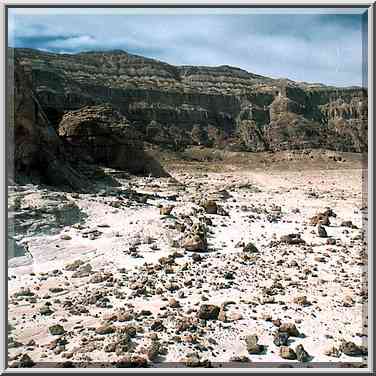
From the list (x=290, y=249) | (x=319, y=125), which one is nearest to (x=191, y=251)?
(x=290, y=249)

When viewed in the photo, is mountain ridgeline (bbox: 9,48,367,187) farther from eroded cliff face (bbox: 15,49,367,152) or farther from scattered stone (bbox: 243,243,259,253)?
scattered stone (bbox: 243,243,259,253)

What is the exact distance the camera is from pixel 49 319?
15.2 feet

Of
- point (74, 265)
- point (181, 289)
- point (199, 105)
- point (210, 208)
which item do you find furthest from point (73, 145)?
point (199, 105)

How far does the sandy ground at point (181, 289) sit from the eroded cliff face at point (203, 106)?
31384mm

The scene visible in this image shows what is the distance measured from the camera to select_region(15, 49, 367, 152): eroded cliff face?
4228cm

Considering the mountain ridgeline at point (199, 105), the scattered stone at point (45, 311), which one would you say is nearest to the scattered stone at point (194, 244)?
the scattered stone at point (45, 311)

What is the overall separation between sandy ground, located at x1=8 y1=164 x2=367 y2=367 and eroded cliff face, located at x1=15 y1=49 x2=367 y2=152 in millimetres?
31384

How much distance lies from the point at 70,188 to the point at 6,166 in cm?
667

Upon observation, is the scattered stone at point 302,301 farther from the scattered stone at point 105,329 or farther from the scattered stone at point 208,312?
the scattered stone at point 105,329

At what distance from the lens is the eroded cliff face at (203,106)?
1665 inches

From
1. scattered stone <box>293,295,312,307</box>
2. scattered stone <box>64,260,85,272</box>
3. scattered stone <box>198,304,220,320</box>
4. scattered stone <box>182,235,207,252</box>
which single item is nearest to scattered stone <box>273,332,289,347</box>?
scattered stone <box>198,304,220,320</box>

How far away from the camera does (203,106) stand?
52844 mm

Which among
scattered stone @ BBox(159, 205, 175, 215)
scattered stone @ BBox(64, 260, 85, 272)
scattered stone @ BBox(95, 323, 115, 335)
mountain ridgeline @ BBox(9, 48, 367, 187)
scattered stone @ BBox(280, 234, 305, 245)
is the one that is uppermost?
mountain ridgeline @ BBox(9, 48, 367, 187)

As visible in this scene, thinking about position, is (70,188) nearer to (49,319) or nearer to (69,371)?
(49,319)
